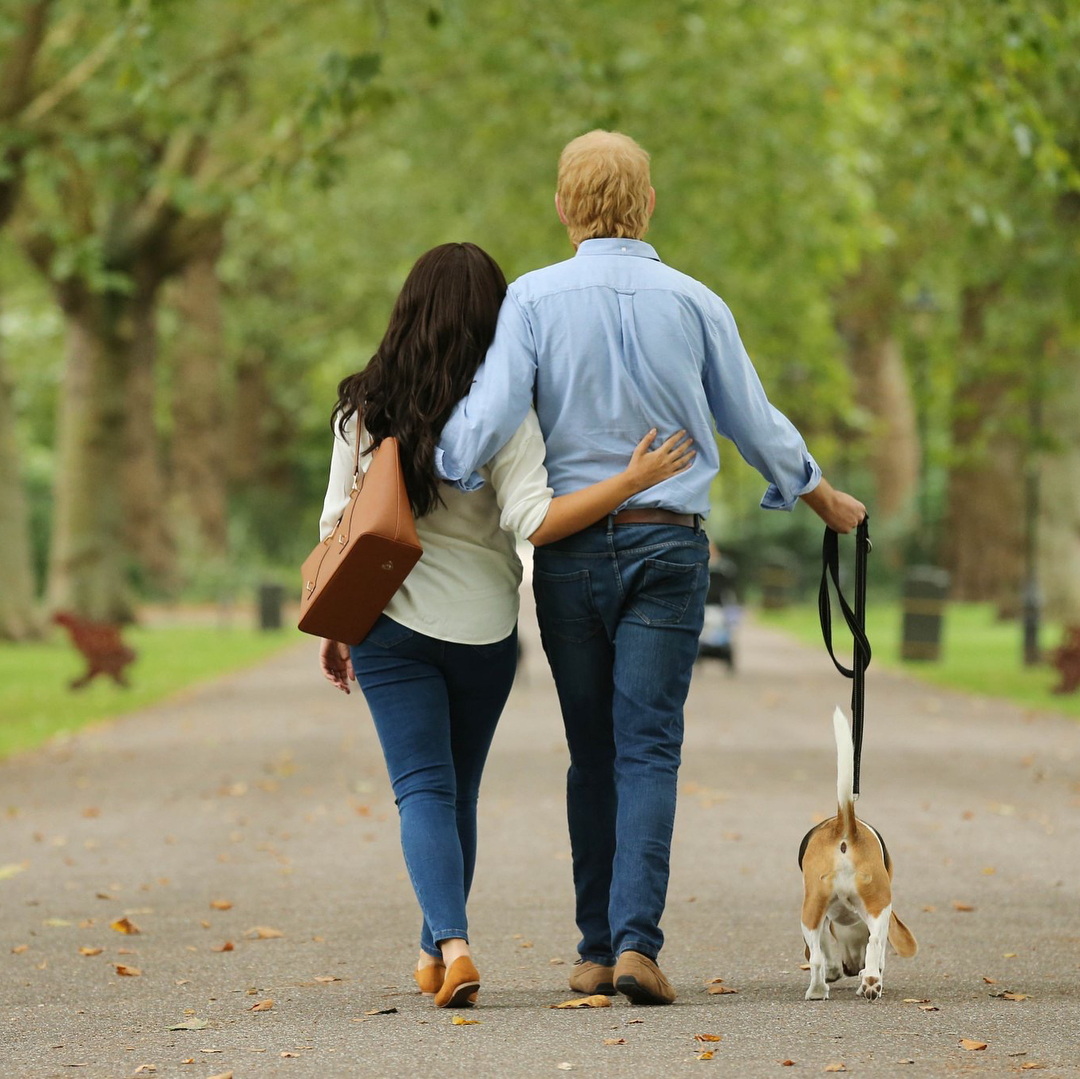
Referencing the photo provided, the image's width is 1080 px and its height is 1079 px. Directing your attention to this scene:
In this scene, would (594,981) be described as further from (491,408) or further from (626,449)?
(491,408)

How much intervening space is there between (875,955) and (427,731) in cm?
121

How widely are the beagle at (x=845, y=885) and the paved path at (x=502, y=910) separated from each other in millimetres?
123

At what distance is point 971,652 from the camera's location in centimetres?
2389

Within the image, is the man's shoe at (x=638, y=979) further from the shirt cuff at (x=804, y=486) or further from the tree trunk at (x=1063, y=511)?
the tree trunk at (x=1063, y=511)

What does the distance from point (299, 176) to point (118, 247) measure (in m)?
9.58

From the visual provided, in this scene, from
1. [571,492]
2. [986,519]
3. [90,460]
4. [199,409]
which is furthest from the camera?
[199,409]

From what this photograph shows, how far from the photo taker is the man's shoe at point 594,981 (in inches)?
191

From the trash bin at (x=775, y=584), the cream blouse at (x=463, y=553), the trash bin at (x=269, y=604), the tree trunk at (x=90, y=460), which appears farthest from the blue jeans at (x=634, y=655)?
the trash bin at (x=775, y=584)

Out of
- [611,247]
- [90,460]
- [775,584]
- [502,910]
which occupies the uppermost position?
[611,247]

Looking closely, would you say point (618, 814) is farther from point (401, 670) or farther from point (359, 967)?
point (359, 967)

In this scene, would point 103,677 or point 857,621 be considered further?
point 103,677

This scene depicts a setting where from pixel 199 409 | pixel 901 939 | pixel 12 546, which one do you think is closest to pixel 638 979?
pixel 901 939

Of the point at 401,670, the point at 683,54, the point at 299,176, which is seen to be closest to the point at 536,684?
the point at 299,176

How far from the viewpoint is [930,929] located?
6.14 m
